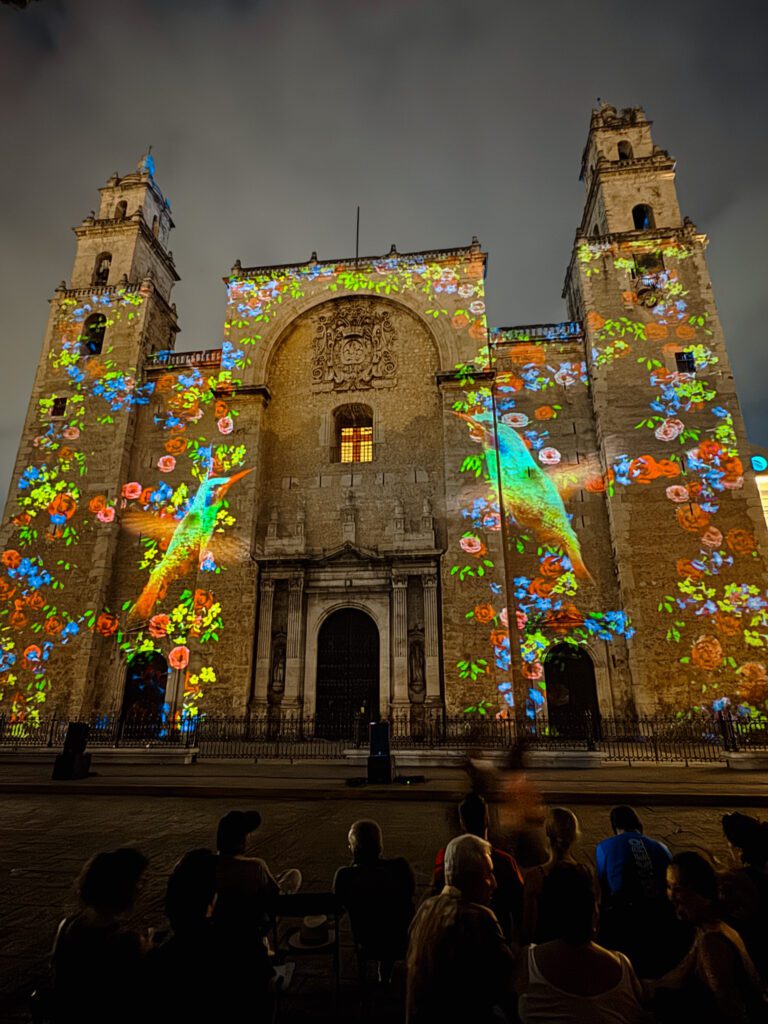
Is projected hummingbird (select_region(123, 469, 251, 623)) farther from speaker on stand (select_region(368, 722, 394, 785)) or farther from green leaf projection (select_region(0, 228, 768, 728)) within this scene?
speaker on stand (select_region(368, 722, 394, 785))

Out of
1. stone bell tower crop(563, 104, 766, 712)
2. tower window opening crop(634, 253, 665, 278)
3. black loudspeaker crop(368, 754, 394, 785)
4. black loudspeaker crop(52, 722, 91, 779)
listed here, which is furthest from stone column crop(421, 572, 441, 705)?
tower window opening crop(634, 253, 665, 278)

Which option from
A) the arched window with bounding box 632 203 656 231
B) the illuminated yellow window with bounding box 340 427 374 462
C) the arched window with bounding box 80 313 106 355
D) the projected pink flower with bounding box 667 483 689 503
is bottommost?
the projected pink flower with bounding box 667 483 689 503

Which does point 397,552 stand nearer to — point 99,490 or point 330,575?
point 330,575

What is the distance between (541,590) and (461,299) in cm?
1011

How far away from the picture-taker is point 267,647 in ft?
54.5

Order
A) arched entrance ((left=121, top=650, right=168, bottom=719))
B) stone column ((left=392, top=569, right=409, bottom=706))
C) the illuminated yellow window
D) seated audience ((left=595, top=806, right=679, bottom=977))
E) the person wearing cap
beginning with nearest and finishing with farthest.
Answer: seated audience ((left=595, top=806, right=679, bottom=977)) < the person wearing cap < stone column ((left=392, top=569, right=409, bottom=706)) < arched entrance ((left=121, top=650, right=168, bottom=719)) < the illuminated yellow window

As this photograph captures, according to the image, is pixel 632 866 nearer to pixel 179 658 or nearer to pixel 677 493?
pixel 677 493

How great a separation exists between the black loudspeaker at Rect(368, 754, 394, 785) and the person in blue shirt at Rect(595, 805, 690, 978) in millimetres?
6393

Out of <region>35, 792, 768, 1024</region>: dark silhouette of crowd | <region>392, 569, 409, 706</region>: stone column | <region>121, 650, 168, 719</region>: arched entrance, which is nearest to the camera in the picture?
<region>35, 792, 768, 1024</region>: dark silhouette of crowd

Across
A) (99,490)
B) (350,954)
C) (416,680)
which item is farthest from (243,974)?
(99,490)

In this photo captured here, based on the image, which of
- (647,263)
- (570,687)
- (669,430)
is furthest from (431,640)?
(647,263)

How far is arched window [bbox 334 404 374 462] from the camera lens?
1930 centimetres

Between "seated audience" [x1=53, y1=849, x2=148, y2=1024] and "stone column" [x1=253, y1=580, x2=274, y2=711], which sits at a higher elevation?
"stone column" [x1=253, y1=580, x2=274, y2=711]

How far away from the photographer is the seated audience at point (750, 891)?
2.66 meters
